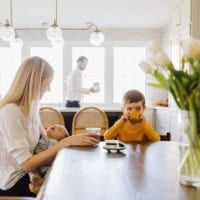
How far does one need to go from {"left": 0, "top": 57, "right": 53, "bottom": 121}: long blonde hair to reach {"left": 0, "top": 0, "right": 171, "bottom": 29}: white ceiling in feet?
9.71

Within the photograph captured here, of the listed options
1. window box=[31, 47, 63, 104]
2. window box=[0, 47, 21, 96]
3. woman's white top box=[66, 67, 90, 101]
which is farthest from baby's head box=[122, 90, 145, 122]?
window box=[0, 47, 21, 96]

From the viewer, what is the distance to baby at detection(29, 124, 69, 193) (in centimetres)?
177

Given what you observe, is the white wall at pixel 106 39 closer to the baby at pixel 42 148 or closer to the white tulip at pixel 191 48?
the baby at pixel 42 148

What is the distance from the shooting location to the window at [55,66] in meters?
6.91

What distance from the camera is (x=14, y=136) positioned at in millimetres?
1760

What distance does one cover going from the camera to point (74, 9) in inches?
201

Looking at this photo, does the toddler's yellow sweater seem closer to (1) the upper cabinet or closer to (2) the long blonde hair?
(2) the long blonde hair

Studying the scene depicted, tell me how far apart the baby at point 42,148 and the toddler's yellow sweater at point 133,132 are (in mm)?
425

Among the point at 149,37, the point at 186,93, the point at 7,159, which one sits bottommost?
the point at 7,159

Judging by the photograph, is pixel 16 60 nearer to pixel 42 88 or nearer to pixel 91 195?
pixel 42 88

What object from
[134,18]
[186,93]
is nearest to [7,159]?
[186,93]

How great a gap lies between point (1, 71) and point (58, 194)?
20.3 feet

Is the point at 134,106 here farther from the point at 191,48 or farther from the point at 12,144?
the point at 191,48

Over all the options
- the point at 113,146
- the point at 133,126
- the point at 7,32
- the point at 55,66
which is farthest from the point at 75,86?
the point at 113,146
